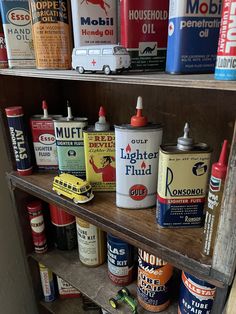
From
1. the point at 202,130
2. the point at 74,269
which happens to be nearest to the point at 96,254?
the point at 74,269

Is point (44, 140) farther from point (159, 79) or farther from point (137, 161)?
point (159, 79)

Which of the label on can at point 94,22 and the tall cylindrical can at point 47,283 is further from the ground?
the label on can at point 94,22

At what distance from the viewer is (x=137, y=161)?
647mm

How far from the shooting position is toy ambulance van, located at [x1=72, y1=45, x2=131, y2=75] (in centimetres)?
55

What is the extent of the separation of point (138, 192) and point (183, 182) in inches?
5.5

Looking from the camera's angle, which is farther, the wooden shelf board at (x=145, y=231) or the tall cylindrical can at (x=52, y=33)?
the tall cylindrical can at (x=52, y=33)

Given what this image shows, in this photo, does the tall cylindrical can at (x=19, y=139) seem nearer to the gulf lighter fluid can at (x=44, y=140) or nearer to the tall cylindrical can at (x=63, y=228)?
the gulf lighter fluid can at (x=44, y=140)

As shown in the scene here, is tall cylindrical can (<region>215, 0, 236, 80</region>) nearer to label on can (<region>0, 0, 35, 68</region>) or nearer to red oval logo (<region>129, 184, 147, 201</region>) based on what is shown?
red oval logo (<region>129, 184, 147, 201</region>)

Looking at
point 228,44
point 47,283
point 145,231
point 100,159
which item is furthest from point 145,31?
point 47,283

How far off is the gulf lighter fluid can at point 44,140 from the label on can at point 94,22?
277mm

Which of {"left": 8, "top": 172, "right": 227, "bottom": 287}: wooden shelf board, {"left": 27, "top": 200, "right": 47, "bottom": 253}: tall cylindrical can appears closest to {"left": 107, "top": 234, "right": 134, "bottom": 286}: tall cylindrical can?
{"left": 8, "top": 172, "right": 227, "bottom": 287}: wooden shelf board

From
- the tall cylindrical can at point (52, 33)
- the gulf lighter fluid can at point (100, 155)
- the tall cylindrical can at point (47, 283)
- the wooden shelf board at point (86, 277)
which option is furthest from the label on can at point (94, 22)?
the tall cylindrical can at point (47, 283)

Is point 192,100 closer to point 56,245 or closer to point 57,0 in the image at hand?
point 57,0

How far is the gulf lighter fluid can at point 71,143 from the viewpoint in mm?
772
